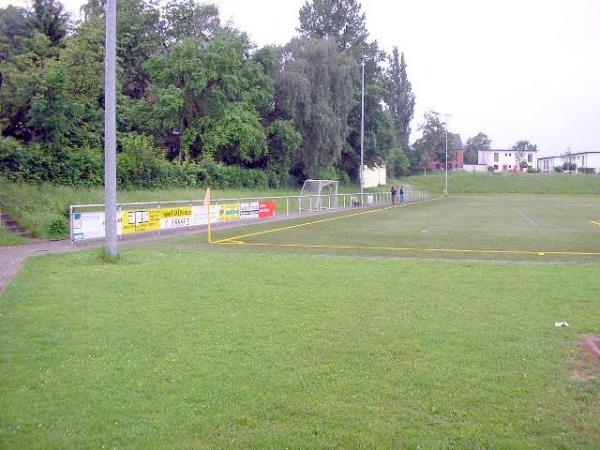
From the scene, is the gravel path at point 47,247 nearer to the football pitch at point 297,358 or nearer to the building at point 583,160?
the football pitch at point 297,358

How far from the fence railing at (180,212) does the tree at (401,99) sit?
234 ft

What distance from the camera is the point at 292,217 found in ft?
119

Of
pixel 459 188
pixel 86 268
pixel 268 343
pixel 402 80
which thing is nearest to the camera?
pixel 268 343

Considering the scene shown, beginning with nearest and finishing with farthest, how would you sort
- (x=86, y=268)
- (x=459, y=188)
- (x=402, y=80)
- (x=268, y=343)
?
(x=268, y=343), (x=86, y=268), (x=459, y=188), (x=402, y=80)

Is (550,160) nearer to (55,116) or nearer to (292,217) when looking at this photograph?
(292,217)

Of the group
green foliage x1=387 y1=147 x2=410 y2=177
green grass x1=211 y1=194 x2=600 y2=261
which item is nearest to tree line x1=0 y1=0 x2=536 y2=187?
green grass x1=211 y1=194 x2=600 y2=261

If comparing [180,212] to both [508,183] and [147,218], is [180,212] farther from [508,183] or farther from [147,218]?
[508,183]

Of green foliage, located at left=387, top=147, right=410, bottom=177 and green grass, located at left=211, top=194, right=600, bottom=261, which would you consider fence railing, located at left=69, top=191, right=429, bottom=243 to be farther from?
green foliage, located at left=387, top=147, right=410, bottom=177

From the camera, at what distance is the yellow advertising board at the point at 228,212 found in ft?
96.9

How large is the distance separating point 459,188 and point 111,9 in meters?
95.4

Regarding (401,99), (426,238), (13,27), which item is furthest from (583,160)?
(426,238)

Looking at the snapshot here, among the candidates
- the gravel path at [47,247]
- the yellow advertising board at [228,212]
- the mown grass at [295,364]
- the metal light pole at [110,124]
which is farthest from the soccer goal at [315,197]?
the mown grass at [295,364]

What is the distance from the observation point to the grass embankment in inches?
4008

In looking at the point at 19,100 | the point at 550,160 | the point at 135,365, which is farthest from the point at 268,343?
the point at 550,160
